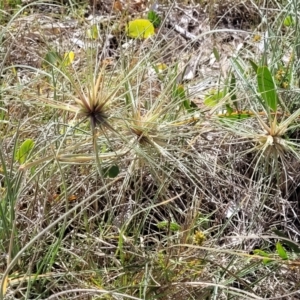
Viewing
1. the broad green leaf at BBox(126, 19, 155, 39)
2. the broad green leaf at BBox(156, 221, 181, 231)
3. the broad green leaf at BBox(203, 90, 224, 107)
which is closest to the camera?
the broad green leaf at BBox(156, 221, 181, 231)

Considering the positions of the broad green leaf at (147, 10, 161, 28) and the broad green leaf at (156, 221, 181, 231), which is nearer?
the broad green leaf at (156, 221, 181, 231)

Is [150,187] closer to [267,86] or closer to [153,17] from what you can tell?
[267,86]

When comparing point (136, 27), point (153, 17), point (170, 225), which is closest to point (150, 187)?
point (170, 225)

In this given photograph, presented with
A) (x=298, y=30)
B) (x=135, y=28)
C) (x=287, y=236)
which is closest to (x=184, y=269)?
(x=287, y=236)

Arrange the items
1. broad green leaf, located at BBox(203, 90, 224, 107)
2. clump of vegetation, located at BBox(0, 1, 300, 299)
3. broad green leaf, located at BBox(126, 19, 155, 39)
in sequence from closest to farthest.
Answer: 1. clump of vegetation, located at BBox(0, 1, 300, 299)
2. broad green leaf, located at BBox(203, 90, 224, 107)
3. broad green leaf, located at BBox(126, 19, 155, 39)

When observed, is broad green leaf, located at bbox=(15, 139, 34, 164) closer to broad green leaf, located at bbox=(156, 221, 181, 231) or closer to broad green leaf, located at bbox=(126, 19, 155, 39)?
broad green leaf, located at bbox=(156, 221, 181, 231)

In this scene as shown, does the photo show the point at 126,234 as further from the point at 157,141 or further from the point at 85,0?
the point at 85,0

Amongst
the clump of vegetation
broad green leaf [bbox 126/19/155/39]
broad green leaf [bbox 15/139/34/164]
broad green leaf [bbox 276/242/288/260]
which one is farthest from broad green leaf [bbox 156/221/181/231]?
broad green leaf [bbox 126/19/155/39]
